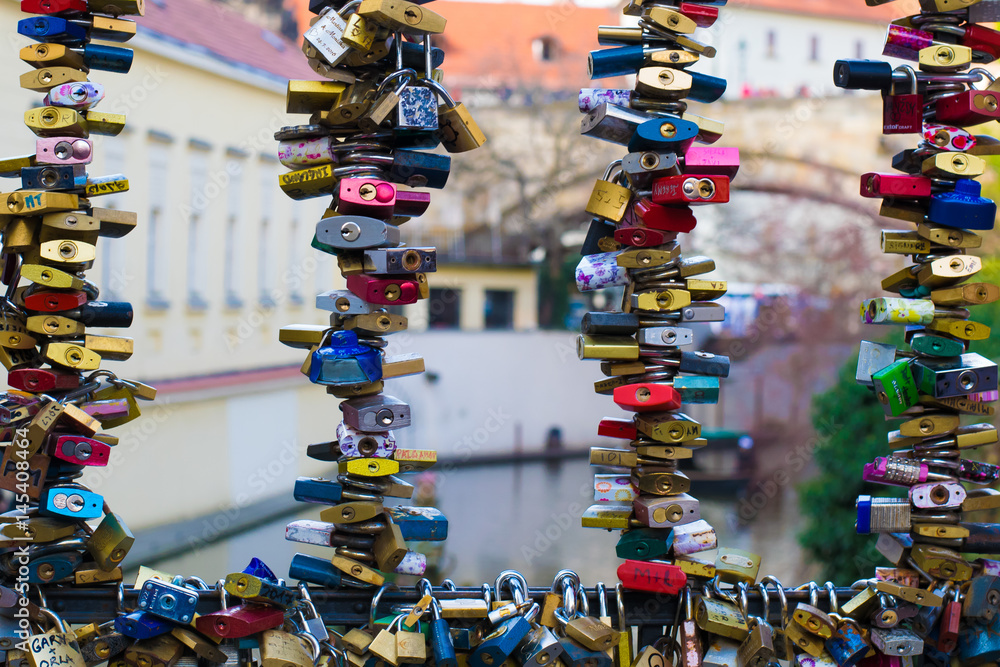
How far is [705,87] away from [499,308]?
54.7 feet

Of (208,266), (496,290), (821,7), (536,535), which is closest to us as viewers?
(208,266)

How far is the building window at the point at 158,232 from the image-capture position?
8547 millimetres

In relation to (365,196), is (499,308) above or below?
below

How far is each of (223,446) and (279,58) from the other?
4.83 meters

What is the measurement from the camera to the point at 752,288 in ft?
54.2

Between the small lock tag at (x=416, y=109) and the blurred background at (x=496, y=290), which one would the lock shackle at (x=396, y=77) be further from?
the blurred background at (x=496, y=290)

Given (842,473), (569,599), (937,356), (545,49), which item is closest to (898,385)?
(937,356)

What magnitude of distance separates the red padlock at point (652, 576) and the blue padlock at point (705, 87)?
978mm

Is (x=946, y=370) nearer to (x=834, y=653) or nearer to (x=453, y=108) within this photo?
(x=834, y=653)

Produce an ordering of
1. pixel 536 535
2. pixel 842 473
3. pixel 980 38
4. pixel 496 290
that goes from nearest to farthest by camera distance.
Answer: pixel 980 38 < pixel 842 473 < pixel 536 535 < pixel 496 290

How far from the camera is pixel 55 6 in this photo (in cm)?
193

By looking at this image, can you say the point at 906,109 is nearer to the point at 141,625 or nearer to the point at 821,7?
the point at 141,625

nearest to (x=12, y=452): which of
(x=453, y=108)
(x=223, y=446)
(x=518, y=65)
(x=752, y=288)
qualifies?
(x=453, y=108)

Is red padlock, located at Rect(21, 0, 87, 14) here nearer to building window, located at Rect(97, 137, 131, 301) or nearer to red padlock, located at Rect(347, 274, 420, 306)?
red padlock, located at Rect(347, 274, 420, 306)
